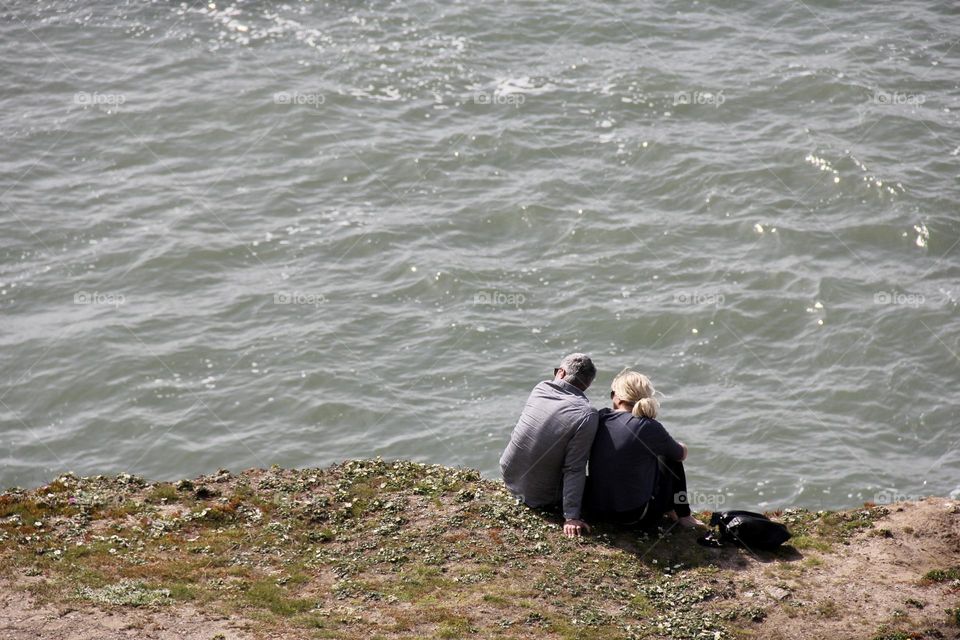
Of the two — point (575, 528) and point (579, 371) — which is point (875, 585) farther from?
point (579, 371)

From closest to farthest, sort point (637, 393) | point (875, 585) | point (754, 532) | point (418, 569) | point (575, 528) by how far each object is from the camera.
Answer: point (875, 585)
point (418, 569)
point (754, 532)
point (575, 528)
point (637, 393)

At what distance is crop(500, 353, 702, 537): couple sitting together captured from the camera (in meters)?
12.0

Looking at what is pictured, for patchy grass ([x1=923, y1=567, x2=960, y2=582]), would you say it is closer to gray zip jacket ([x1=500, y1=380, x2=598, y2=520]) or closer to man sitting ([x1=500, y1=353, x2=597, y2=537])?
man sitting ([x1=500, y1=353, x2=597, y2=537])

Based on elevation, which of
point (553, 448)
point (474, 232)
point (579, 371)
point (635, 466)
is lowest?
point (474, 232)

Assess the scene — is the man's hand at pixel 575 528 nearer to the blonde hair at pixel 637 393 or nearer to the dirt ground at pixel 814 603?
the blonde hair at pixel 637 393

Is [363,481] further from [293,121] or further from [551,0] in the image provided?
[551,0]

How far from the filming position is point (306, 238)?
2547cm

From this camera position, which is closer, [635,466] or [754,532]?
[754,532]

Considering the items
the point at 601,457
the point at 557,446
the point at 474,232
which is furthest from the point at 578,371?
the point at 474,232

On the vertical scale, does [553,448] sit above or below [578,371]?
below

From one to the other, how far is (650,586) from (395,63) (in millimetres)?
24367

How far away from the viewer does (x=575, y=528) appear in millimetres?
12062

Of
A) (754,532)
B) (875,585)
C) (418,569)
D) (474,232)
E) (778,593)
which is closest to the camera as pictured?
(778,593)

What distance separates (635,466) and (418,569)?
9.01 feet
